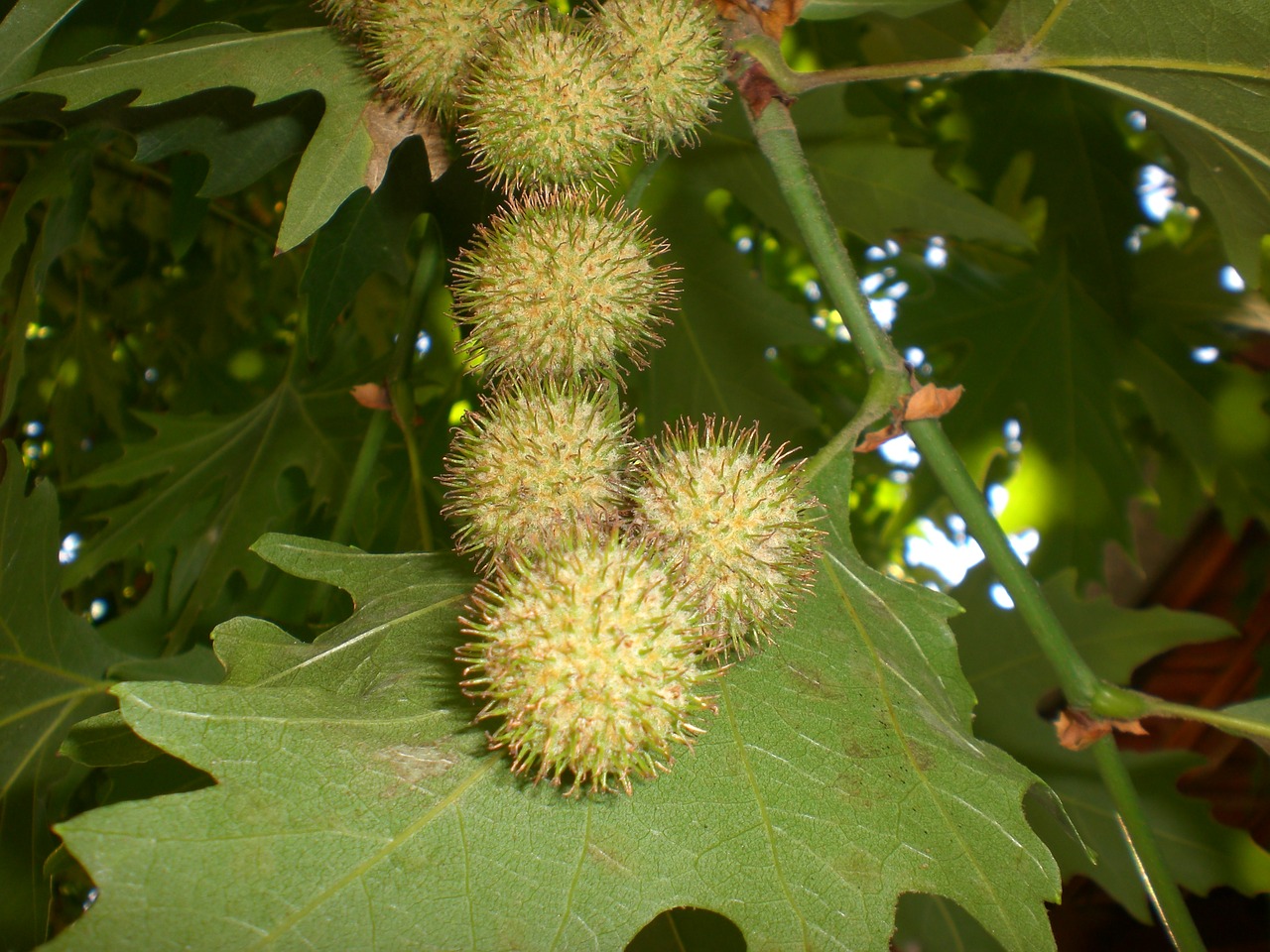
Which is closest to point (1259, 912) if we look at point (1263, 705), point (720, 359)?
point (1263, 705)

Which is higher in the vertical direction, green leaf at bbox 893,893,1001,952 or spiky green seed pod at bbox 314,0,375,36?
spiky green seed pod at bbox 314,0,375,36

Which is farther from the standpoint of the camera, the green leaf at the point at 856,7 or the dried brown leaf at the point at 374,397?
the dried brown leaf at the point at 374,397

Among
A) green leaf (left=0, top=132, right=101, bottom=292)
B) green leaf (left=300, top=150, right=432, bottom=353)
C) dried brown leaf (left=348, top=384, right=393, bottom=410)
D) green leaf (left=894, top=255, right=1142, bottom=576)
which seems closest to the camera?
green leaf (left=0, top=132, right=101, bottom=292)

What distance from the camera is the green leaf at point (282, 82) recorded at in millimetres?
1198

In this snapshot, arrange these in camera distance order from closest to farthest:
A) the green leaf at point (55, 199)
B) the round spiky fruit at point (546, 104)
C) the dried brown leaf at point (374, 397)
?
the round spiky fruit at point (546, 104) → the green leaf at point (55, 199) → the dried brown leaf at point (374, 397)

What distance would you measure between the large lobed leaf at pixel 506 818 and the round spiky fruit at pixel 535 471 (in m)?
0.14

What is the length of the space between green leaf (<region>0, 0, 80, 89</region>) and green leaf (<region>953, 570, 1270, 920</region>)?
2.08 meters

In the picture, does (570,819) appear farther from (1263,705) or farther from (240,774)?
(1263,705)

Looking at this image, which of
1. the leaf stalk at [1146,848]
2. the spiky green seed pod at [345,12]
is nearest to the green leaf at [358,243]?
the spiky green seed pod at [345,12]

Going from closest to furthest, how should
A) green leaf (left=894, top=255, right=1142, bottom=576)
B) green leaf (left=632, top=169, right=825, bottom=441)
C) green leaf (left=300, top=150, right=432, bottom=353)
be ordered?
green leaf (left=300, top=150, right=432, bottom=353) < green leaf (left=632, top=169, right=825, bottom=441) < green leaf (left=894, top=255, right=1142, bottom=576)

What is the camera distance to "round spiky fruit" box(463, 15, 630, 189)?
118 cm

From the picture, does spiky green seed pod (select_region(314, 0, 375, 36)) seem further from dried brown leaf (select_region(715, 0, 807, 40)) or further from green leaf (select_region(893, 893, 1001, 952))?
green leaf (select_region(893, 893, 1001, 952))

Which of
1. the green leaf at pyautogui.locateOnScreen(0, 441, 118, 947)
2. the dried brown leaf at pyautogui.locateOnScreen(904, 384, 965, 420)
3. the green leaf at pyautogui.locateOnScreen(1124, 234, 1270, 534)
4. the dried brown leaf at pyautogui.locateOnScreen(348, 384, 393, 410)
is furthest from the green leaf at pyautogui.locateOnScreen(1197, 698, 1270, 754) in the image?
the green leaf at pyautogui.locateOnScreen(0, 441, 118, 947)

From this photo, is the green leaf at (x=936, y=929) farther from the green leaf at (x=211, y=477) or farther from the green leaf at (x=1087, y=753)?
the green leaf at (x=211, y=477)
